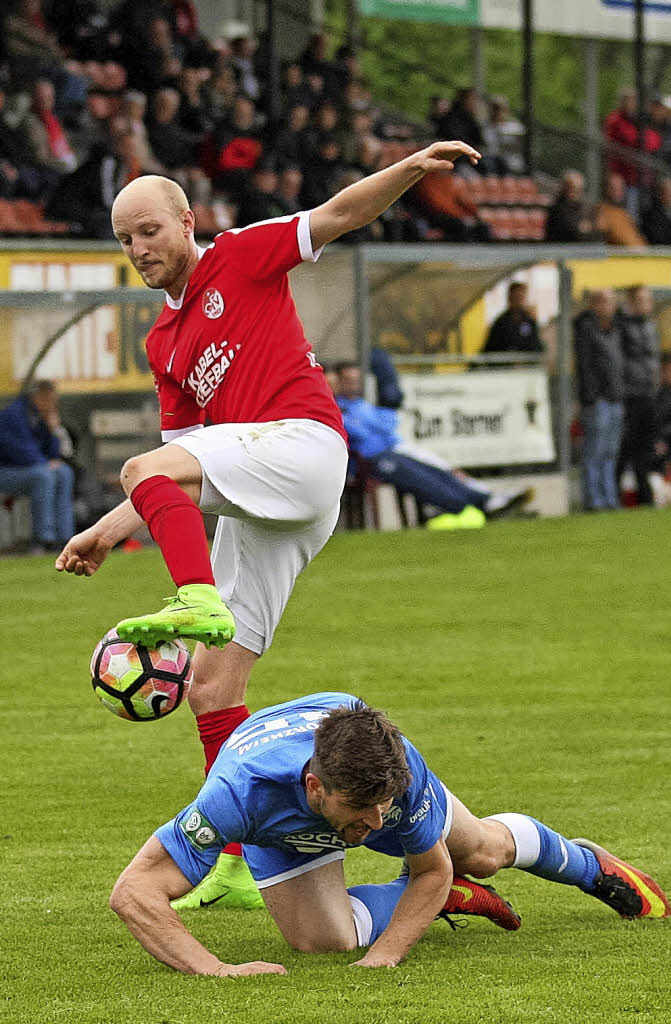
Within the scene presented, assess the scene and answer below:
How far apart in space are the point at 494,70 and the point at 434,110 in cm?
2922

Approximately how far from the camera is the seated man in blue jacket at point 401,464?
15.3m

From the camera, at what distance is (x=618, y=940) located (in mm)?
4602

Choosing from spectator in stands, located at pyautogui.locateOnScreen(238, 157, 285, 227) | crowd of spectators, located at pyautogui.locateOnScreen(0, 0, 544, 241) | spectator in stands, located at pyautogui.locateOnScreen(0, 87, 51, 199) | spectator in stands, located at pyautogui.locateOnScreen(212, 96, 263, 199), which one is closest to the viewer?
spectator in stands, located at pyautogui.locateOnScreen(0, 87, 51, 199)

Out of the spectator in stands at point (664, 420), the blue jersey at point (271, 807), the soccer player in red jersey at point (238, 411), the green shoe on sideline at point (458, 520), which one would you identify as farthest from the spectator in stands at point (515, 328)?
the blue jersey at point (271, 807)

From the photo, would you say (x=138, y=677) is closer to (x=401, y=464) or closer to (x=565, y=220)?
(x=401, y=464)

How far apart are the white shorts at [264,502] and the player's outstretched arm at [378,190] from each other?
0.60 metres

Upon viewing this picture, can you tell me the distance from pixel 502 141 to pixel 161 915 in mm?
21093

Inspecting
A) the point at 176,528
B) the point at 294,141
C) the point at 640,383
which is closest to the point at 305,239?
the point at 176,528

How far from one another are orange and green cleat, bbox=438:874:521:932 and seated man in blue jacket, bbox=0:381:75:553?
31.9 ft

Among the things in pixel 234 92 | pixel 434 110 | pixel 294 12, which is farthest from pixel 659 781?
pixel 294 12

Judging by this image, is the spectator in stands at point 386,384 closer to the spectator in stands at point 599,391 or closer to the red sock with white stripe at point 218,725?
the spectator in stands at point 599,391

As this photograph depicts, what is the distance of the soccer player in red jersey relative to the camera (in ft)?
15.9

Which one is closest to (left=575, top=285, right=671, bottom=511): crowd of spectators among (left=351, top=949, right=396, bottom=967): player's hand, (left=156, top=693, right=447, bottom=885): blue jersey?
(left=156, top=693, right=447, bottom=885): blue jersey

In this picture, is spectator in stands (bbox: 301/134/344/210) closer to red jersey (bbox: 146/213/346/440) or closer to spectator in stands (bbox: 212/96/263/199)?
spectator in stands (bbox: 212/96/263/199)
